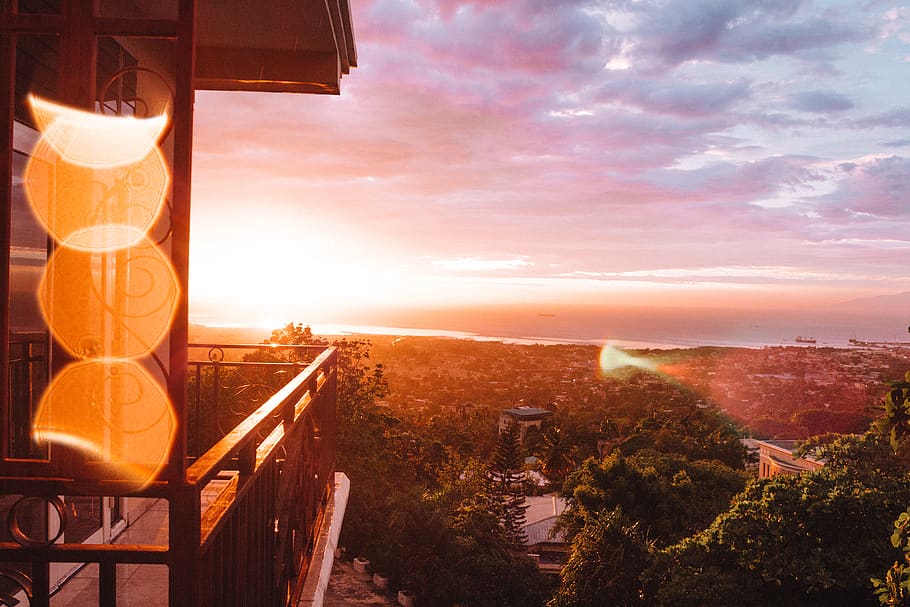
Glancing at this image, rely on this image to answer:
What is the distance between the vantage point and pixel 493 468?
27156 mm

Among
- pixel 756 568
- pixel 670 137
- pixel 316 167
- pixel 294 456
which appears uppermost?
pixel 670 137

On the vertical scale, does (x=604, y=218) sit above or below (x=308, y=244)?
above

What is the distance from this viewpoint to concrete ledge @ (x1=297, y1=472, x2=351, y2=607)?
3162mm

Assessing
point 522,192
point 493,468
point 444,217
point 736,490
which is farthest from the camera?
point 444,217

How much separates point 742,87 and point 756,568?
478 inches

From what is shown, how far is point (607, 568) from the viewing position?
11820 millimetres

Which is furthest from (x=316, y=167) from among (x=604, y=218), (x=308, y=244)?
(x=604, y=218)

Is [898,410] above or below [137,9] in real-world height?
below

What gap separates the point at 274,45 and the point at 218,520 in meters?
3.92

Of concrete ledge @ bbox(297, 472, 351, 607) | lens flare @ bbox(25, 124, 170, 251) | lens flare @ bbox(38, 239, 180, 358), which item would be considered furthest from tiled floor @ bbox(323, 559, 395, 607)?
lens flare @ bbox(25, 124, 170, 251)

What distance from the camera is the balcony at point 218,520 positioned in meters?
1.28

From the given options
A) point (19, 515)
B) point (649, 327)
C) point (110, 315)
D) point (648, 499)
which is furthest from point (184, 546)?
point (649, 327)

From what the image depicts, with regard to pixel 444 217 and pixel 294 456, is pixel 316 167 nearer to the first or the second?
pixel 294 456

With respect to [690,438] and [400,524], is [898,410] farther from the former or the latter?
[690,438]
